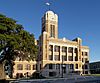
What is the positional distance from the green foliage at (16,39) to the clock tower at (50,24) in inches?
2527

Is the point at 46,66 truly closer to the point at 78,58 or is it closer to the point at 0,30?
the point at 78,58

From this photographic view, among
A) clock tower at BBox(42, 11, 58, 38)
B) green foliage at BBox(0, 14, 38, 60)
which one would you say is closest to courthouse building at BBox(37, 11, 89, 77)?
clock tower at BBox(42, 11, 58, 38)

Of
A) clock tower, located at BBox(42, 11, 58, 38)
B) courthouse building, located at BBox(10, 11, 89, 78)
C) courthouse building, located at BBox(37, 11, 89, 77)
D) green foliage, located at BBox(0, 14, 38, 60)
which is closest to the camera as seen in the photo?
green foliage, located at BBox(0, 14, 38, 60)

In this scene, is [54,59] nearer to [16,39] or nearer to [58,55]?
[58,55]

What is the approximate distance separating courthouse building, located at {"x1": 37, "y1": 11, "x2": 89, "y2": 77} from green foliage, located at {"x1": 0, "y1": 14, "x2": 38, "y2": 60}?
160 ft

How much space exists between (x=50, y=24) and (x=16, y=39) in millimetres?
69808

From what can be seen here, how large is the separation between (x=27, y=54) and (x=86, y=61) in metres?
70.8

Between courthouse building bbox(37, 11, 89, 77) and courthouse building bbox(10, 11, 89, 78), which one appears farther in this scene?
courthouse building bbox(37, 11, 89, 77)

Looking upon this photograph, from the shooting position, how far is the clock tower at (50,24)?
372 feet

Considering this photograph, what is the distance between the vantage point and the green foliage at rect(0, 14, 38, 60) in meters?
44.5

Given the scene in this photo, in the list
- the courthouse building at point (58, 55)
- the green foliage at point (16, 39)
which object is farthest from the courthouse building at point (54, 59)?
the green foliage at point (16, 39)

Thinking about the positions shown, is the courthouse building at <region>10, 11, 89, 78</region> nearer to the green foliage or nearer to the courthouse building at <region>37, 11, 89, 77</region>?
the courthouse building at <region>37, 11, 89, 77</region>

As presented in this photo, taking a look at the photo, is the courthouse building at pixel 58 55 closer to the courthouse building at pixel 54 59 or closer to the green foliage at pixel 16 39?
the courthouse building at pixel 54 59

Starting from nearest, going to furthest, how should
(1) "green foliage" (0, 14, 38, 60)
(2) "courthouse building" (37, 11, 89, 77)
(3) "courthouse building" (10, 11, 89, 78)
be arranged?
(1) "green foliage" (0, 14, 38, 60) → (3) "courthouse building" (10, 11, 89, 78) → (2) "courthouse building" (37, 11, 89, 77)
